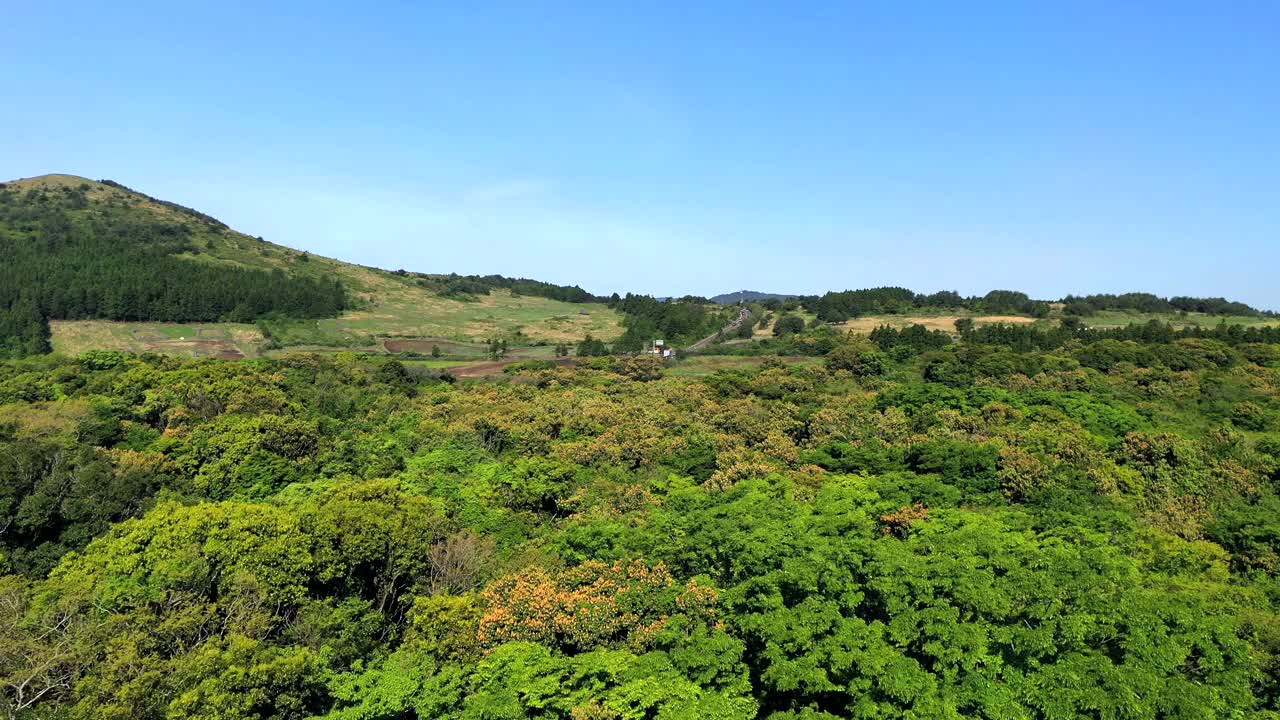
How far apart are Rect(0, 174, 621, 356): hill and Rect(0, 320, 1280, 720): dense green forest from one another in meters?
75.5

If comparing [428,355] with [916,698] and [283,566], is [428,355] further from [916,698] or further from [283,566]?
[916,698]

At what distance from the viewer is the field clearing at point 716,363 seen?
316 feet

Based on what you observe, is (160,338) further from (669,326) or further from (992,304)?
(992,304)

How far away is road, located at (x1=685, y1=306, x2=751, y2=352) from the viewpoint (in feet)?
419

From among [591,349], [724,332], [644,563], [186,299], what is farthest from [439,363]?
[644,563]

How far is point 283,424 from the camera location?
47594 millimetres

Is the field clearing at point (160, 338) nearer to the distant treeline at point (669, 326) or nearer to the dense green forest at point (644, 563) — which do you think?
the dense green forest at point (644, 563)

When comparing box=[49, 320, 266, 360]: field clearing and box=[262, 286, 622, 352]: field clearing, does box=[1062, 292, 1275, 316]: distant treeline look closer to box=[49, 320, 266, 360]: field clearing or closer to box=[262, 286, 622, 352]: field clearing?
box=[262, 286, 622, 352]: field clearing

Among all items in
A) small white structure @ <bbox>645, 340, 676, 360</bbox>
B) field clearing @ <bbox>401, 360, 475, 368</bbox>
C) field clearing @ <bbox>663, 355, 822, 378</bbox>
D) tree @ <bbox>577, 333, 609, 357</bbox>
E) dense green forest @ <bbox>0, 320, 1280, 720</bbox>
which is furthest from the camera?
tree @ <bbox>577, 333, 609, 357</bbox>

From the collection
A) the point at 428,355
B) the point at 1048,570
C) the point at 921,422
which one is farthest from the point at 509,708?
the point at 428,355

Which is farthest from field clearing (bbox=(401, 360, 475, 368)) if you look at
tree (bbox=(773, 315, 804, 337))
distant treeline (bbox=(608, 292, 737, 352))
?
tree (bbox=(773, 315, 804, 337))

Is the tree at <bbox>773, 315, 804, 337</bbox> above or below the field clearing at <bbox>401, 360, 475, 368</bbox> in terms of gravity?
above

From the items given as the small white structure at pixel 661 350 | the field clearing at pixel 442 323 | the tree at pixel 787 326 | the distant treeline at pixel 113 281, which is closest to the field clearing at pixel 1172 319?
the tree at pixel 787 326

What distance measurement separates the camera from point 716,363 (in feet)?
343
